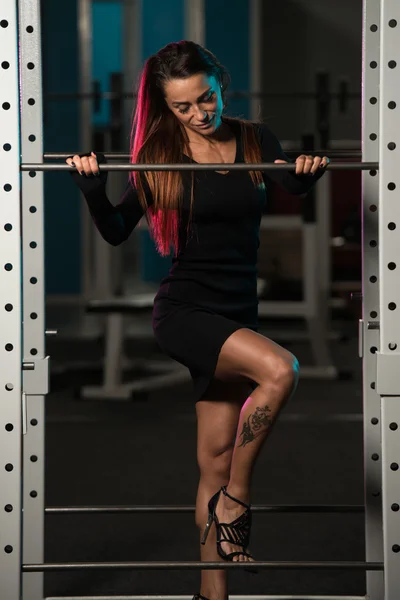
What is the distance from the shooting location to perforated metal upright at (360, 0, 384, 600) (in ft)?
5.91

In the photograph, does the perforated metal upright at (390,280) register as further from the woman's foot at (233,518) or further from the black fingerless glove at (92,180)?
the black fingerless glove at (92,180)

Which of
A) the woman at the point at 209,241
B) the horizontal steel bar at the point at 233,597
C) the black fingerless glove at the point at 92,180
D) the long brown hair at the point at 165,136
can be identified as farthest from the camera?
the horizontal steel bar at the point at 233,597

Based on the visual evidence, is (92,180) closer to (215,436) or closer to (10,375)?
(10,375)

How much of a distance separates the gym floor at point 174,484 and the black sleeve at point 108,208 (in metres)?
0.89

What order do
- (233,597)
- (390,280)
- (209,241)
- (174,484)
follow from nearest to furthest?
(390,280) < (209,241) < (233,597) < (174,484)

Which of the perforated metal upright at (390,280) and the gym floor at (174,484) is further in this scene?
the gym floor at (174,484)

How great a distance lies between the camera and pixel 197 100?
5.72ft

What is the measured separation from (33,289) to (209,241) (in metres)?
0.37

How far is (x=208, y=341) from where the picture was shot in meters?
1.71

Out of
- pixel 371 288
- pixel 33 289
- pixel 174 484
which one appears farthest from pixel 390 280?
pixel 174 484

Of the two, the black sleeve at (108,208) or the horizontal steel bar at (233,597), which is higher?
the black sleeve at (108,208)

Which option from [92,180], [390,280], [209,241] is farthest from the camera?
[209,241]

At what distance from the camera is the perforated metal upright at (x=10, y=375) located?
1.46 metres

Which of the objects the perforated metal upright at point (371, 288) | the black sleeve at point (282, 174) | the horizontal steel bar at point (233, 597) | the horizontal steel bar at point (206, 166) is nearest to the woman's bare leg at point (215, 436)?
the horizontal steel bar at point (233, 597)
